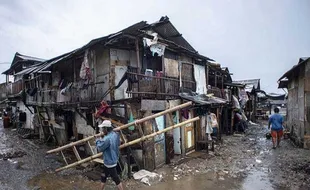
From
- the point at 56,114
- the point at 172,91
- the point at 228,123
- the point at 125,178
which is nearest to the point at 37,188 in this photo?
the point at 125,178

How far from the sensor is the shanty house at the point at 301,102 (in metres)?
12.2

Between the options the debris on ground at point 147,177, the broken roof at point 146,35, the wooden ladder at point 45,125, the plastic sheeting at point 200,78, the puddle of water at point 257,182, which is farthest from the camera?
the wooden ladder at point 45,125

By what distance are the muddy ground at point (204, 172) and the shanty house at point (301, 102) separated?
0.89 metres

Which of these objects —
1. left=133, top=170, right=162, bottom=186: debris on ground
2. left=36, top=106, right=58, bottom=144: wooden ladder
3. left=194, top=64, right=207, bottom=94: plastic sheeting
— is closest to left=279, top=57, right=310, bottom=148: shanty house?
left=194, top=64, right=207, bottom=94: plastic sheeting

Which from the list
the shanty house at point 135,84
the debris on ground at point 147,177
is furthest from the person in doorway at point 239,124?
the debris on ground at point 147,177

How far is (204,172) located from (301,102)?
7.77m

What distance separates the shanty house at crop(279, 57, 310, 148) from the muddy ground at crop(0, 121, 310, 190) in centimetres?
89

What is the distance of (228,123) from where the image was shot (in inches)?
814

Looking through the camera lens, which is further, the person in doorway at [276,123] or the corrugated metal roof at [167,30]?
the person in doorway at [276,123]

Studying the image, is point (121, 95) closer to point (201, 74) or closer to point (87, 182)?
point (87, 182)

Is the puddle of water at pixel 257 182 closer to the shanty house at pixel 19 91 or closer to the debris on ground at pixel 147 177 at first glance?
the debris on ground at pixel 147 177

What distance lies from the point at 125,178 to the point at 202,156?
491 centimetres

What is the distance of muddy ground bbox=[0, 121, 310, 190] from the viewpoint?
7991mm

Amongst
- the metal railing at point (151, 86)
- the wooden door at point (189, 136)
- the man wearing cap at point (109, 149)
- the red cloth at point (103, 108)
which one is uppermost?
the metal railing at point (151, 86)
